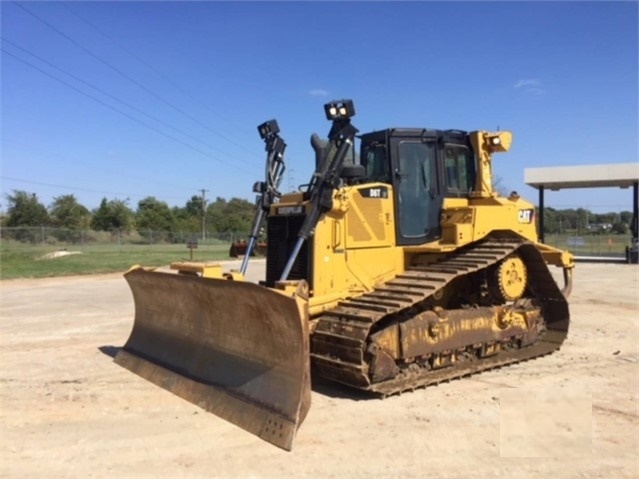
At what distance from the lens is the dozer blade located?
539 centimetres

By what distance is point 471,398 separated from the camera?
20.7ft

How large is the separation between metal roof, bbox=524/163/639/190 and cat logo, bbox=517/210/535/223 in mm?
24750

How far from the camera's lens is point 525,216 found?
28.9 ft

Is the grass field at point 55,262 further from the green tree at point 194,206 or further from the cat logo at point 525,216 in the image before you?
the green tree at point 194,206

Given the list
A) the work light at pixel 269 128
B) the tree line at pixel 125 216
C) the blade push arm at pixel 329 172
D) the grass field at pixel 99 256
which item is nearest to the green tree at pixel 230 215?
the tree line at pixel 125 216

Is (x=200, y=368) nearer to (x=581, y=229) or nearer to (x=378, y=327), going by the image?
(x=378, y=327)

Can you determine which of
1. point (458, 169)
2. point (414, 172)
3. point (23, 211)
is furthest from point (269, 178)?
point (23, 211)

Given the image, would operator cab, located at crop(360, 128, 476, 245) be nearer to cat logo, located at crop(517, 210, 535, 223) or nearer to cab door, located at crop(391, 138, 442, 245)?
cab door, located at crop(391, 138, 442, 245)

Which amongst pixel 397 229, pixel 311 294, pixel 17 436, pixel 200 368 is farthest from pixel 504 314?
pixel 17 436

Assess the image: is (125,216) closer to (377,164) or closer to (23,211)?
(23,211)

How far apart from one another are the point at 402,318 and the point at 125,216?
67.5 meters

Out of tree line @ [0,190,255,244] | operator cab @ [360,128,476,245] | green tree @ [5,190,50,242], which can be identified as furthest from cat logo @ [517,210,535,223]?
green tree @ [5,190,50,242]

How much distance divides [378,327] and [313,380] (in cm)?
Answer: 108

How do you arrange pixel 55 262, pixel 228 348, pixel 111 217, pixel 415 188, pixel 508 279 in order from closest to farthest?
pixel 228 348 → pixel 415 188 → pixel 508 279 → pixel 55 262 → pixel 111 217
